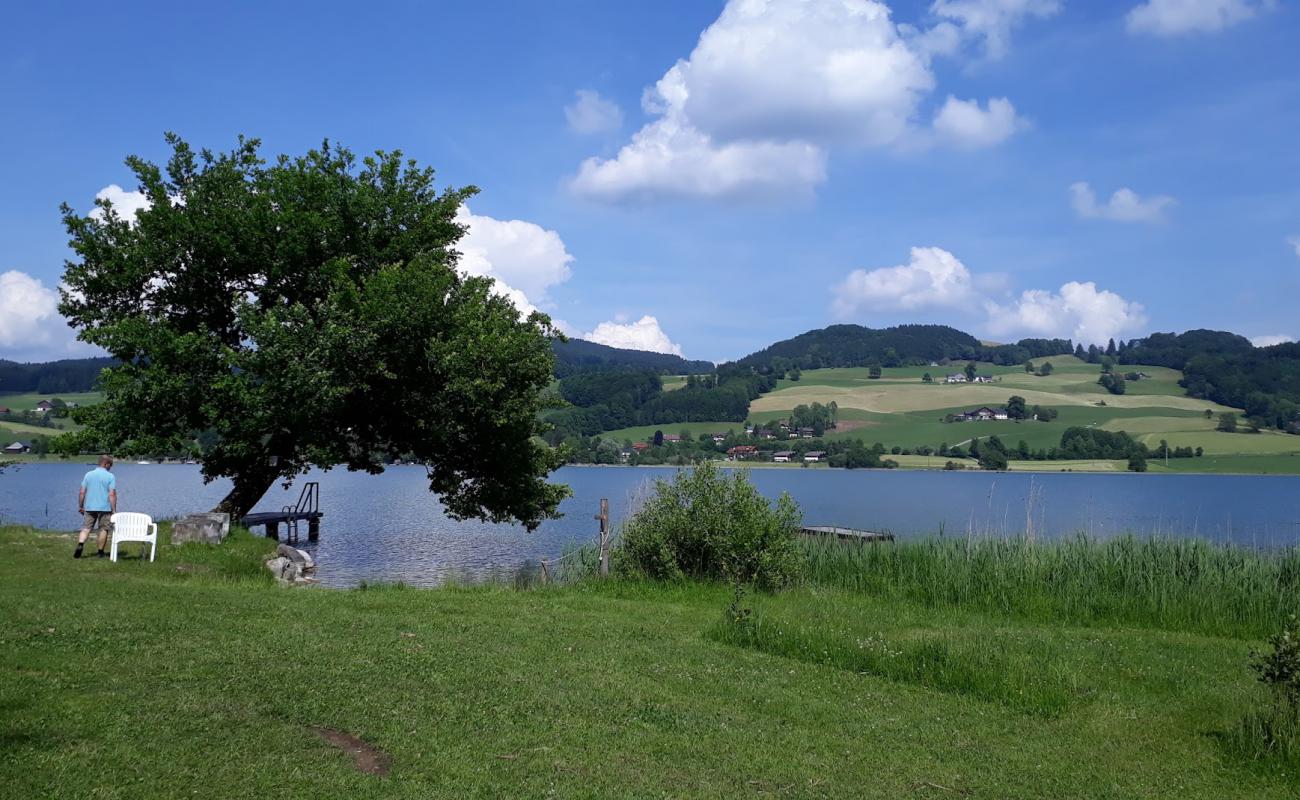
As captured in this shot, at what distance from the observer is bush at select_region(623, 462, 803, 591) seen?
62.6 feet

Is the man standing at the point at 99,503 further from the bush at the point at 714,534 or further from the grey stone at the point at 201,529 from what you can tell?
the bush at the point at 714,534

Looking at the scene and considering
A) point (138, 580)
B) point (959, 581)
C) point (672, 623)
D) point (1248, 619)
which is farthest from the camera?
point (959, 581)

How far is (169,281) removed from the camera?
22047mm

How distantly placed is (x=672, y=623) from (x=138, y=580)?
9.04 meters

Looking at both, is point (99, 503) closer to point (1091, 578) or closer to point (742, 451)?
point (1091, 578)

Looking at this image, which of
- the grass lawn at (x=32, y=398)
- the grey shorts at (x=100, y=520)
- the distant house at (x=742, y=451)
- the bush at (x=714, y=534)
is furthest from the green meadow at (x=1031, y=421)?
the grey shorts at (x=100, y=520)

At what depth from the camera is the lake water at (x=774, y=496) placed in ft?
111

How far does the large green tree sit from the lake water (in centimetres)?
485

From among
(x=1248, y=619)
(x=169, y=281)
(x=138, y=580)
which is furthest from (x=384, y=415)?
(x=1248, y=619)

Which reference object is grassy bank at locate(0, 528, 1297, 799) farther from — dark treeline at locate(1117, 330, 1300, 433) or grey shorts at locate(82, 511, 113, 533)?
dark treeline at locate(1117, 330, 1300, 433)

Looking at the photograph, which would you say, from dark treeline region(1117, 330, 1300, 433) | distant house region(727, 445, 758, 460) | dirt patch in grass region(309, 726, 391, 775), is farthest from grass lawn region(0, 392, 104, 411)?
dark treeline region(1117, 330, 1300, 433)

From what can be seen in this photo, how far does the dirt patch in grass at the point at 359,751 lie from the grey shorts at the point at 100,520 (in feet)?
42.8

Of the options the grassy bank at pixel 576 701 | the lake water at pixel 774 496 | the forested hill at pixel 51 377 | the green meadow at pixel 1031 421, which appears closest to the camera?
the grassy bank at pixel 576 701

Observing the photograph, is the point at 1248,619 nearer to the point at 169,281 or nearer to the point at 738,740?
the point at 738,740
